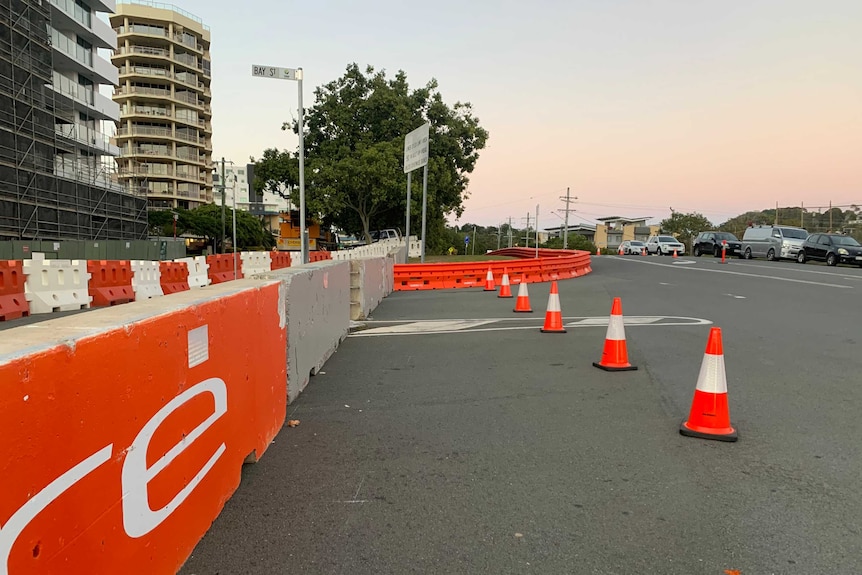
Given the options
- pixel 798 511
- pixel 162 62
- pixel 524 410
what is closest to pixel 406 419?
pixel 524 410

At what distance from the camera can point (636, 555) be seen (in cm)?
294

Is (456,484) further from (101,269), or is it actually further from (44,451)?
(101,269)

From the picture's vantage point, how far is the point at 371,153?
38094 millimetres

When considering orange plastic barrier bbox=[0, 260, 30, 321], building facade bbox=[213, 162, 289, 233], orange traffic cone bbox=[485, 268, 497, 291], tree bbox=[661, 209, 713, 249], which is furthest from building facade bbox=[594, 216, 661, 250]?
orange plastic barrier bbox=[0, 260, 30, 321]

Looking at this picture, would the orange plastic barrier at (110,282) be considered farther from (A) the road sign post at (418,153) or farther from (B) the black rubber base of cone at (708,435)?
(B) the black rubber base of cone at (708,435)

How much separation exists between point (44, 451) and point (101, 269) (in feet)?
45.5

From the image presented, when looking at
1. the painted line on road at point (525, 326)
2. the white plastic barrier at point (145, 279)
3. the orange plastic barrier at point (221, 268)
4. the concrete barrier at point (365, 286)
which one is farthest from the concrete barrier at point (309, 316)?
the orange plastic barrier at point (221, 268)

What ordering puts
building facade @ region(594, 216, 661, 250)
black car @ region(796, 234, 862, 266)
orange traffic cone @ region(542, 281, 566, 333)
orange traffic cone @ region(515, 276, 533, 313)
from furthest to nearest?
building facade @ region(594, 216, 661, 250), black car @ region(796, 234, 862, 266), orange traffic cone @ region(515, 276, 533, 313), orange traffic cone @ region(542, 281, 566, 333)

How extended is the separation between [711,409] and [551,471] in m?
1.55

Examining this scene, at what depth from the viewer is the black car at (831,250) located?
2752 cm

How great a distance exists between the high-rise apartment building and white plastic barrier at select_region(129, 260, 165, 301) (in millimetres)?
60629

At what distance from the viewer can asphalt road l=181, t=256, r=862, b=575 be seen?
2.95 metres

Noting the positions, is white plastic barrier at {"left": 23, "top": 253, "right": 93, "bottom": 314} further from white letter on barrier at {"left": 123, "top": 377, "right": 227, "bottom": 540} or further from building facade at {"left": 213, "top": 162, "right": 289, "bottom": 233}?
building facade at {"left": 213, "top": 162, "right": 289, "bottom": 233}

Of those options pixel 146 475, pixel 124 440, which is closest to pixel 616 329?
pixel 146 475
